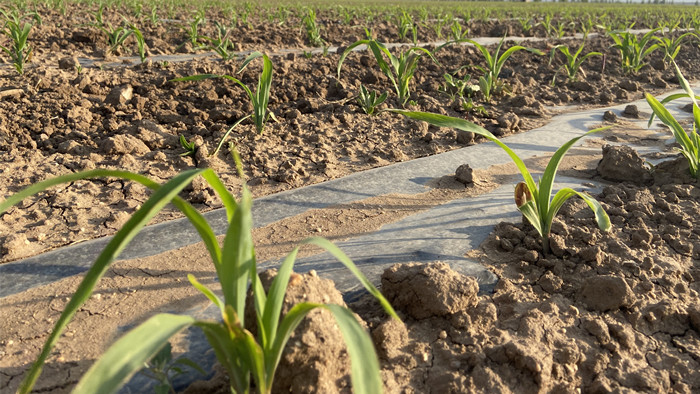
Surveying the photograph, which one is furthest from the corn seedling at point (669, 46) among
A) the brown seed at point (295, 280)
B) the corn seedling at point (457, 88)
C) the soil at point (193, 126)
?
the brown seed at point (295, 280)

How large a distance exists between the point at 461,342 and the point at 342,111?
7.55 ft

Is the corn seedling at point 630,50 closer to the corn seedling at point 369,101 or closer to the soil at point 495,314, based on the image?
the corn seedling at point 369,101

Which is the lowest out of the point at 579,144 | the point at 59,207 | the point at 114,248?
the point at 579,144

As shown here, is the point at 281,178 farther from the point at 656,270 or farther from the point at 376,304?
the point at 656,270

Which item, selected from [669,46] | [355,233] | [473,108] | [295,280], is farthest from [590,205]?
[669,46]

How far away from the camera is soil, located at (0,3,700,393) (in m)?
1.27

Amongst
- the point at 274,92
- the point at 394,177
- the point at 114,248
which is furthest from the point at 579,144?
the point at 114,248

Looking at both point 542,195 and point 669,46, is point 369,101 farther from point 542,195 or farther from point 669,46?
point 669,46

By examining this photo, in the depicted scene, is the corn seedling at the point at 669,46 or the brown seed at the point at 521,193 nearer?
the brown seed at the point at 521,193

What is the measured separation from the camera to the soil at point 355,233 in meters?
1.27

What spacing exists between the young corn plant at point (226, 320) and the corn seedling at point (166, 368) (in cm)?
15

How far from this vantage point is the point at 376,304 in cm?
148

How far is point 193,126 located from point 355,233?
1509 mm

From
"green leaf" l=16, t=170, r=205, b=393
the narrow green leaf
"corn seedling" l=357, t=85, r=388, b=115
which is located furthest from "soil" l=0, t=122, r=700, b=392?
"corn seedling" l=357, t=85, r=388, b=115
